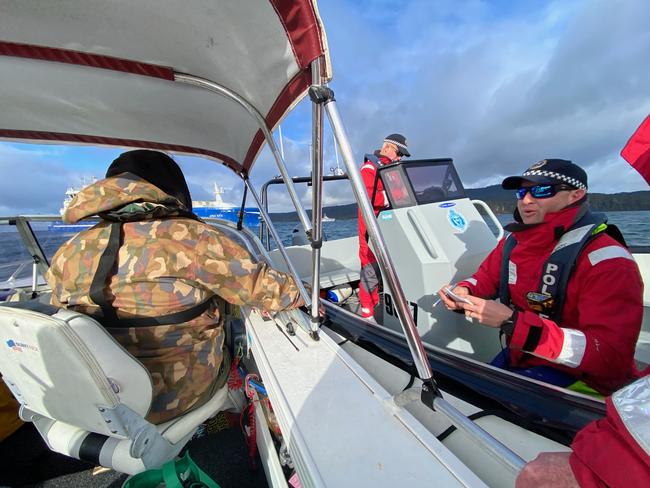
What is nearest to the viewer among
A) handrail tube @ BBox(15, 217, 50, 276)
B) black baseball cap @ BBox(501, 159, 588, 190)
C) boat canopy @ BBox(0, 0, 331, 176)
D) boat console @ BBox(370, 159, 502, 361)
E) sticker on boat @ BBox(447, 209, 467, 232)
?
boat canopy @ BBox(0, 0, 331, 176)

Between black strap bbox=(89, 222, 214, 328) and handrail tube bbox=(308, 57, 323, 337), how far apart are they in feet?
2.08

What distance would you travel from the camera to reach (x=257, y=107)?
1.66m

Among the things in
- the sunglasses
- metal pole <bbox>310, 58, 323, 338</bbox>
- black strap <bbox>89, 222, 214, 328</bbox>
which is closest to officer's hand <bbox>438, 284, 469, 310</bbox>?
the sunglasses

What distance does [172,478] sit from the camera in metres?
1.10

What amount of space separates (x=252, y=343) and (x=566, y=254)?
1612 millimetres

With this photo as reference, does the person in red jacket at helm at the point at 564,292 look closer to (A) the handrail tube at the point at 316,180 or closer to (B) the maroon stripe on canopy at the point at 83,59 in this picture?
(A) the handrail tube at the point at 316,180

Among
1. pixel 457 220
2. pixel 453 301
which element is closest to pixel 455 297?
pixel 453 301

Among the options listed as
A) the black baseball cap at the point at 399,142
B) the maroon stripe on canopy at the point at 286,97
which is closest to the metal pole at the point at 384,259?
the maroon stripe on canopy at the point at 286,97

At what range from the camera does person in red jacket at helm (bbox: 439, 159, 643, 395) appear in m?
1.08

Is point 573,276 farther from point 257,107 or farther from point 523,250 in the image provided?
point 257,107

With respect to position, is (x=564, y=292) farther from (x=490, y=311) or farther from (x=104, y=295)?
(x=104, y=295)

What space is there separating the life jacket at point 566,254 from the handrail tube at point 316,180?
1.11 metres

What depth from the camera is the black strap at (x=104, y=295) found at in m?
1.13

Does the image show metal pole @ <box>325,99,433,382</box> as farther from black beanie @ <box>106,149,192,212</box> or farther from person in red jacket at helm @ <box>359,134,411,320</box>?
person in red jacket at helm @ <box>359,134,411,320</box>
